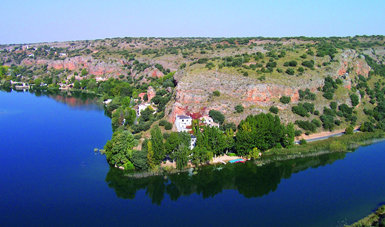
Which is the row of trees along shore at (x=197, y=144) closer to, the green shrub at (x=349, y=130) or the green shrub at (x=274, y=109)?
the green shrub at (x=274, y=109)

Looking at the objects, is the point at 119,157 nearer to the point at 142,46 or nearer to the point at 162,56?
the point at 162,56

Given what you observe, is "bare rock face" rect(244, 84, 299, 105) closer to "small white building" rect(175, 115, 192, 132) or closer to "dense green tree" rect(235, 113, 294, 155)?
"dense green tree" rect(235, 113, 294, 155)

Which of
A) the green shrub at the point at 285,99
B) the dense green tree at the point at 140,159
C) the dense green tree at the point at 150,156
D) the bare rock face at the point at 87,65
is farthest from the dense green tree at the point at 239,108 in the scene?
the bare rock face at the point at 87,65

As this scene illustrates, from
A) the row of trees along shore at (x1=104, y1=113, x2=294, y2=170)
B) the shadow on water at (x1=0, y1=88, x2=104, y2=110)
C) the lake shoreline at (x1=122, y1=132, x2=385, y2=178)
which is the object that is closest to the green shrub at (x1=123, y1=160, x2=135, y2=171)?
the row of trees along shore at (x1=104, y1=113, x2=294, y2=170)

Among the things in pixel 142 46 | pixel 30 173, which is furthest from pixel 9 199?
pixel 142 46

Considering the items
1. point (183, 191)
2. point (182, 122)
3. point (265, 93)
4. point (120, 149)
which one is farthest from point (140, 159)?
point (265, 93)

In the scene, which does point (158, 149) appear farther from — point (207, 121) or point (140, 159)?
point (207, 121)
